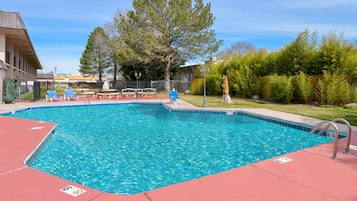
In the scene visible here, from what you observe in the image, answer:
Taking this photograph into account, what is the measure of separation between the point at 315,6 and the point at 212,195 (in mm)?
15008

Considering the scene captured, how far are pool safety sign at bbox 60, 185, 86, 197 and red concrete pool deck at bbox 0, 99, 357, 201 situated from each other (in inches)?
2.0

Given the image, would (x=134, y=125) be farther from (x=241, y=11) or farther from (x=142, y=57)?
(x=142, y=57)

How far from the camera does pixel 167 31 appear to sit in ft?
69.7

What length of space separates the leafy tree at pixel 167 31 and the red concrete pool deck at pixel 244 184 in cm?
1793

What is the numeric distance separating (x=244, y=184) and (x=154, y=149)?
3.05 meters

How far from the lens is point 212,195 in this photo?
2701mm

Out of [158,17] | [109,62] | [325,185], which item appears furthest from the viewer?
[109,62]

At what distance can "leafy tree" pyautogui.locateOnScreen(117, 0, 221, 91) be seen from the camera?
20.8m

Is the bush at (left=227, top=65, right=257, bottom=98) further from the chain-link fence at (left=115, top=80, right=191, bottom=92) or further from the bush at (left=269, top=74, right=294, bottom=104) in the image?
the chain-link fence at (left=115, top=80, right=191, bottom=92)

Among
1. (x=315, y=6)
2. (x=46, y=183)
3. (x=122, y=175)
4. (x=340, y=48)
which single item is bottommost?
(x=122, y=175)

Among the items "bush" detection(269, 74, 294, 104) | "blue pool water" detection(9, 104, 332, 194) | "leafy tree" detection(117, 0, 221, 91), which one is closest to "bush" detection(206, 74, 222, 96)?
"leafy tree" detection(117, 0, 221, 91)

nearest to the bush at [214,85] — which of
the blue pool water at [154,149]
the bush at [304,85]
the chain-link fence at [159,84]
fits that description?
the chain-link fence at [159,84]

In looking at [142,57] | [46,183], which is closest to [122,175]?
[46,183]

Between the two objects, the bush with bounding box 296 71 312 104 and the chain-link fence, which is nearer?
the bush with bounding box 296 71 312 104
